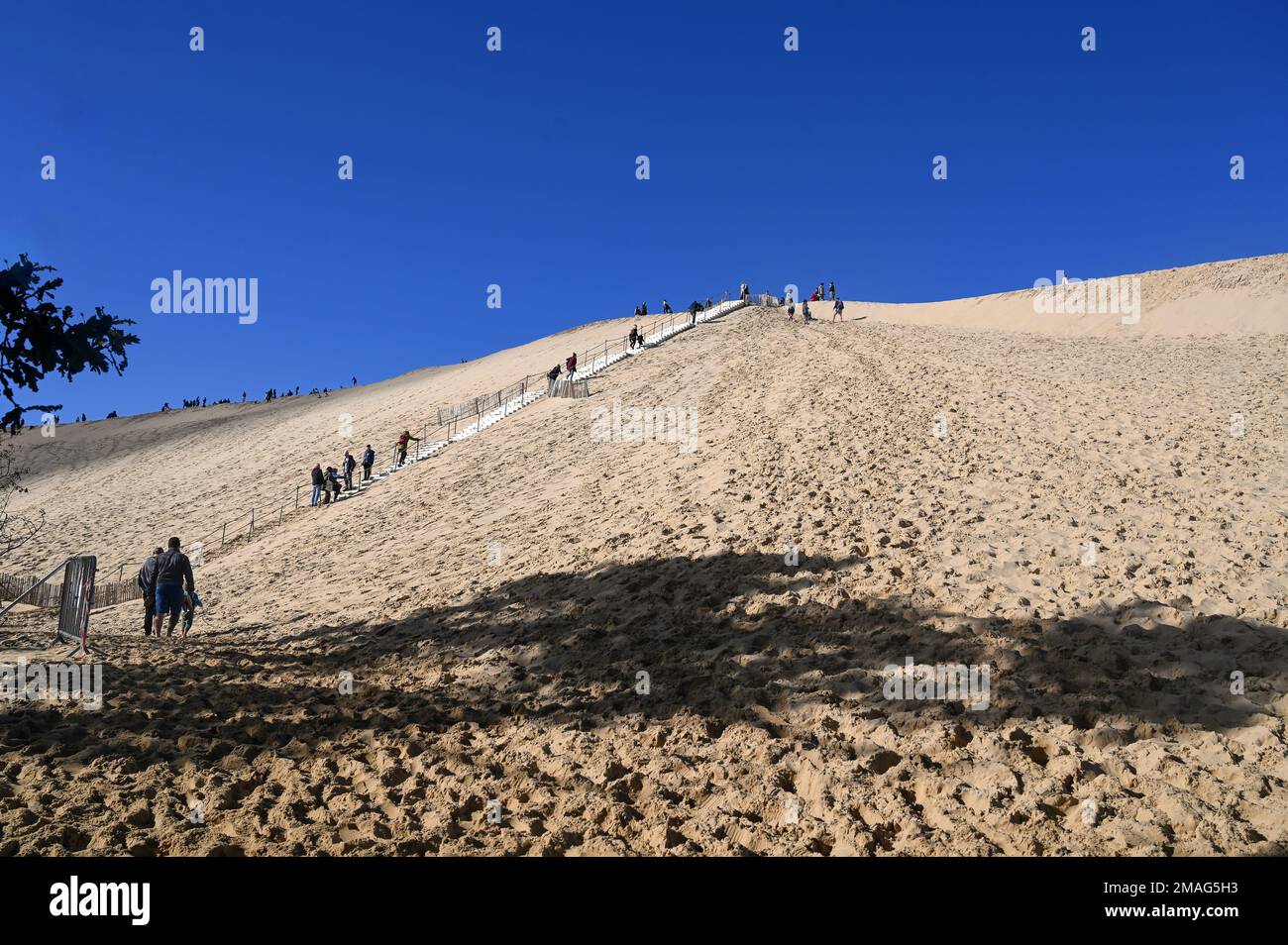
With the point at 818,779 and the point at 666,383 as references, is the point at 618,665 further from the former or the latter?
the point at 666,383

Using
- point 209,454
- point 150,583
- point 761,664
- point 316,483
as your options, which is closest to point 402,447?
point 316,483

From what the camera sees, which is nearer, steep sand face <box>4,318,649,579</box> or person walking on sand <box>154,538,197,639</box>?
person walking on sand <box>154,538,197,639</box>

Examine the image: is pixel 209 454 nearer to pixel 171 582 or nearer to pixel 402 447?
Result: pixel 402 447

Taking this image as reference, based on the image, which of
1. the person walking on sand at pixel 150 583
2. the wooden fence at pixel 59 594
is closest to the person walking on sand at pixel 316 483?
the wooden fence at pixel 59 594

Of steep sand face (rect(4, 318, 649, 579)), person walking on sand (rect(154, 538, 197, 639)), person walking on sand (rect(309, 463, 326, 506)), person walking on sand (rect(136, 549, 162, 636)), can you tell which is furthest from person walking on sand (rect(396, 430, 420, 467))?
person walking on sand (rect(154, 538, 197, 639))

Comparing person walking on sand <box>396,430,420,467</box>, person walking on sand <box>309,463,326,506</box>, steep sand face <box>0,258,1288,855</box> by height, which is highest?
person walking on sand <box>396,430,420,467</box>

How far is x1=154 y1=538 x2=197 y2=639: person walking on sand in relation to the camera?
11812mm

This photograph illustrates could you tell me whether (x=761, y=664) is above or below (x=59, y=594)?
below

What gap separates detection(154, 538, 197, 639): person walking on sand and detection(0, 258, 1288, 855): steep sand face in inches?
29.0

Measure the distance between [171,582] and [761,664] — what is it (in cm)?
982

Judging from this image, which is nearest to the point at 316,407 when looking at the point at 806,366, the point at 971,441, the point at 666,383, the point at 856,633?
the point at 666,383

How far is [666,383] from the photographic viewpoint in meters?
28.4

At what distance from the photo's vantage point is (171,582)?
11.8 m

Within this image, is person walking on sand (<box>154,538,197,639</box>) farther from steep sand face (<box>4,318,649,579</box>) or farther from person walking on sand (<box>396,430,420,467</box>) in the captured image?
person walking on sand (<box>396,430,420,467</box>)
